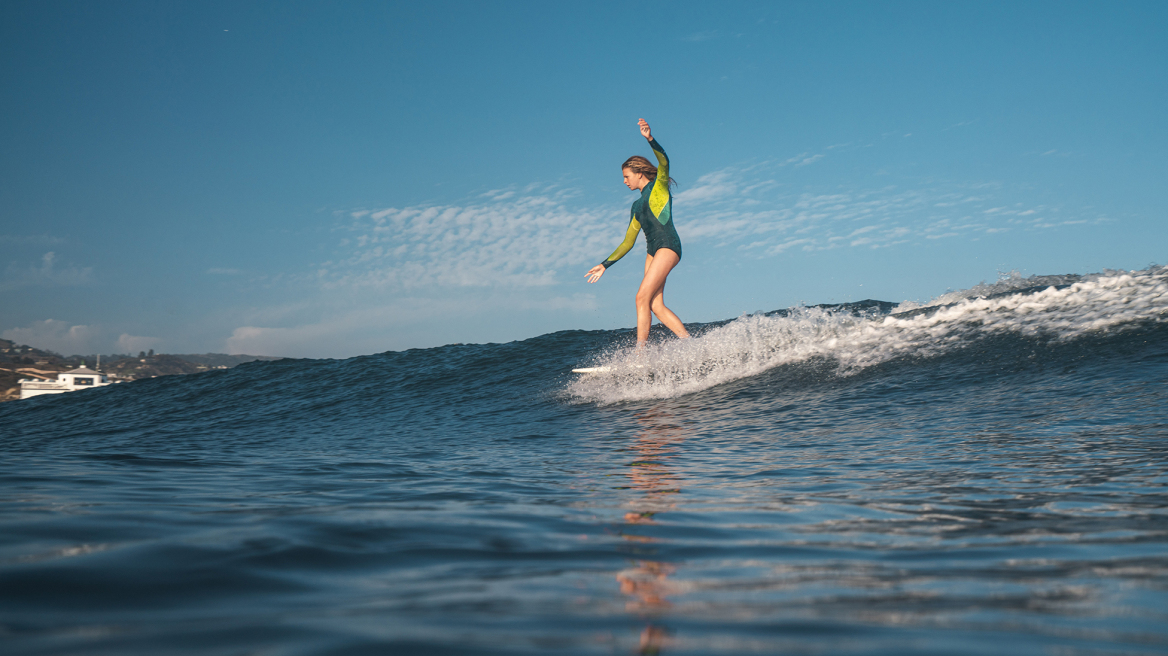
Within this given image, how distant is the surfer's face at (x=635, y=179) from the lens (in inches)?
299

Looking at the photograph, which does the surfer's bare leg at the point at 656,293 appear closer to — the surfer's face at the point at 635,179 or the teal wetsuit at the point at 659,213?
the teal wetsuit at the point at 659,213

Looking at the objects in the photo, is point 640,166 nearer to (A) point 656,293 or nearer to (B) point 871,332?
(A) point 656,293

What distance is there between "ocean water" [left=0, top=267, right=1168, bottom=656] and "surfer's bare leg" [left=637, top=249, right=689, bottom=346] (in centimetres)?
157

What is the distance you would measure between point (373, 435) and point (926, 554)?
Answer: 18.1 ft

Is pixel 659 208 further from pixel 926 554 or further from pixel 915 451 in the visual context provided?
pixel 926 554

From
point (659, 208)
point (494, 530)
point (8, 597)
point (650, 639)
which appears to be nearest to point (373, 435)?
point (659, 208)

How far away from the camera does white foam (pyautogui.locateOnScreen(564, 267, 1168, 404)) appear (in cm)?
629

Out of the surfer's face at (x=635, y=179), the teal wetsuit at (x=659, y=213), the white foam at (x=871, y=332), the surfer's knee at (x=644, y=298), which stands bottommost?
the white foam at (x=871, y=332)

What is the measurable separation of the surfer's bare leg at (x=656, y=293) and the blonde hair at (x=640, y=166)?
847 mm

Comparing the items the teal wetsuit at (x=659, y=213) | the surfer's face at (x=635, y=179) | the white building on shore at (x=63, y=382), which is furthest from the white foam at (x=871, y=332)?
the white building on shore at (x=63, y=382)

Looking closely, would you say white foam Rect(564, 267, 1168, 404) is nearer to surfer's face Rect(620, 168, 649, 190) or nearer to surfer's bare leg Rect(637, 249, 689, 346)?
surfer's bare leg Rect(637, 249, 689, 346)

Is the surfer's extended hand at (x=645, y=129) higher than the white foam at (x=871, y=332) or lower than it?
higher

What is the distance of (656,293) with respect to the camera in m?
7.48

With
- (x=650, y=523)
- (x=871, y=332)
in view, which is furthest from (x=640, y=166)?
(x=650, y=523)
